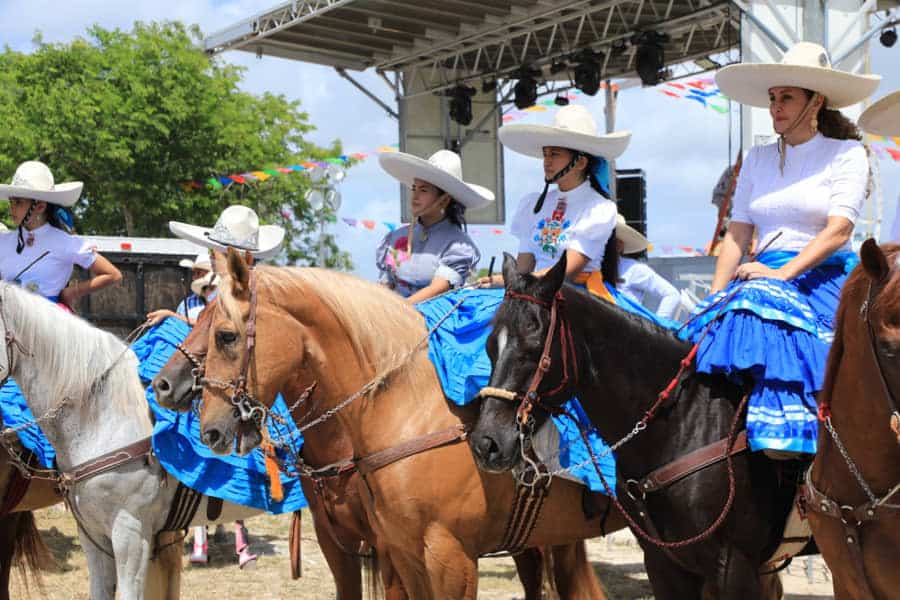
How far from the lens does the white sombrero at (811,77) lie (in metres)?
4.08

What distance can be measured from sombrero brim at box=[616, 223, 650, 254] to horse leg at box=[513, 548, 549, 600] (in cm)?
309

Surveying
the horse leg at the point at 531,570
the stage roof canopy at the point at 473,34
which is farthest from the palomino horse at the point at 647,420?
the stage roof canopy at the point at 473,34

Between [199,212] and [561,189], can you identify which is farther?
[199,212]

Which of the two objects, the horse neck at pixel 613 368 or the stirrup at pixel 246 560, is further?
the stirrup at pixel 246 560

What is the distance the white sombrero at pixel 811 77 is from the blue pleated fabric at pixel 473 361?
1.55m

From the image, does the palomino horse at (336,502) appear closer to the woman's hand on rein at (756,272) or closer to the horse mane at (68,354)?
the horse mane at (68,354)

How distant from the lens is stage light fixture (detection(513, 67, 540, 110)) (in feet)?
55.1

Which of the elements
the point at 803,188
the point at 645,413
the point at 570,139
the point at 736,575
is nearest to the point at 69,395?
the point at 570,139

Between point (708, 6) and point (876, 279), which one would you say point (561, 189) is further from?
point (708, 6)

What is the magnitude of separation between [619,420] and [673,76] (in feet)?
48.3

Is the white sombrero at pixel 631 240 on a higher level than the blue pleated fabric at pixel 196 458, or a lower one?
higher

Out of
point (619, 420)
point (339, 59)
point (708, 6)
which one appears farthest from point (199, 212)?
point (619, 420)

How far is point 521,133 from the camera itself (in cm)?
500

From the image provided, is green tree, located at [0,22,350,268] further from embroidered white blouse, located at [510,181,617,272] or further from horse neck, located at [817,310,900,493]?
horse neck, located at [817,310,900,493]
